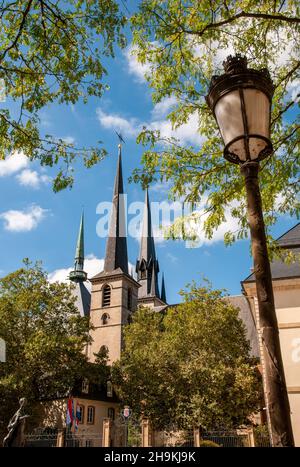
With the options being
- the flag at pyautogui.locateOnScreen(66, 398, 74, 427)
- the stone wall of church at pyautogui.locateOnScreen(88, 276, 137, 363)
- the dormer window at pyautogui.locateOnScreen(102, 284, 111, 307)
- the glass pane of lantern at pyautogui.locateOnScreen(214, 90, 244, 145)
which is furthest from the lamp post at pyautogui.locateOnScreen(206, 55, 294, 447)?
the dormer window at pyautogui.locateOnScreen(102, 284, 111, 307)

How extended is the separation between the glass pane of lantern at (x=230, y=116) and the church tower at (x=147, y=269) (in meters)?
72.8

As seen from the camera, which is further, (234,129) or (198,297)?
(198,297)

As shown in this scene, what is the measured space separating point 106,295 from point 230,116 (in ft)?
196

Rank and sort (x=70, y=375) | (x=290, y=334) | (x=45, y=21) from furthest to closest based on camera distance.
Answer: (x=70, y=375) < (x=290, y=334) < (x=45, y=21)

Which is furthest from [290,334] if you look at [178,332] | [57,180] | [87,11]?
[178,332]

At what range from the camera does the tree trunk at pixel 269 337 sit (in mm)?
2641

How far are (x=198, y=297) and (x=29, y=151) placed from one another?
86.5 feet

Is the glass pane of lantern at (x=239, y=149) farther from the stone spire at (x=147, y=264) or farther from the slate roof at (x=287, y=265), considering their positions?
the stone spire at (x=147, y=264)

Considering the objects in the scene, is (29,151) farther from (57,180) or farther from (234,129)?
(234,129)

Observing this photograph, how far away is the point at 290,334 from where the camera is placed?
15.4 m

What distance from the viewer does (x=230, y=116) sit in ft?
11.9

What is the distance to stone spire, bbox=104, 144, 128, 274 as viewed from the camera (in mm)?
64025

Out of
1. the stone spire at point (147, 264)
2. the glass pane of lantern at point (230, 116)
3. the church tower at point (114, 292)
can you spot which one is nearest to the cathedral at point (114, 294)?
the church tower at point (114, 292)

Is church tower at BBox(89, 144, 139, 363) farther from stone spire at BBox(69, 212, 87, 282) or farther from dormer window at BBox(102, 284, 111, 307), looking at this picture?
stone spire at BBox(69, 212, 87, 282)
